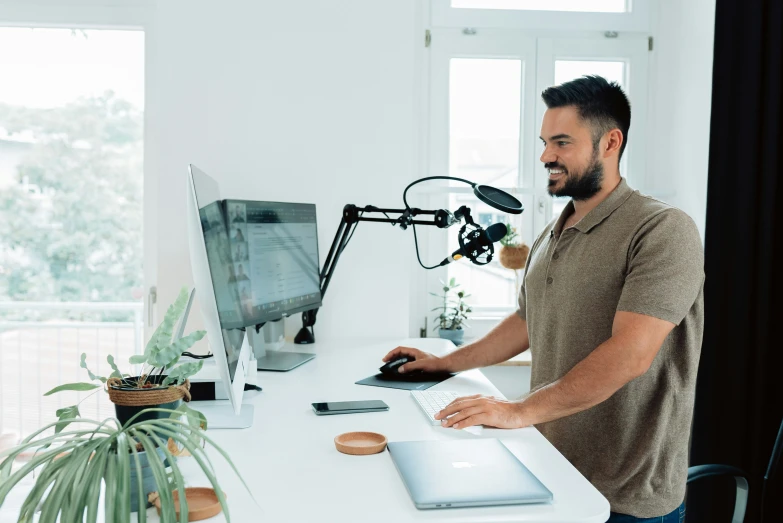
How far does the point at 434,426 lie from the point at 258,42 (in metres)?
1.69

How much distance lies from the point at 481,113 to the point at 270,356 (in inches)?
58.6

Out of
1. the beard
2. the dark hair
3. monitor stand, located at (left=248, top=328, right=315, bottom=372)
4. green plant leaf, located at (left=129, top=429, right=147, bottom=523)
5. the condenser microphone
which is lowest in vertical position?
monitor stand, located at (left=248, top=328, right=315, bottom=372)

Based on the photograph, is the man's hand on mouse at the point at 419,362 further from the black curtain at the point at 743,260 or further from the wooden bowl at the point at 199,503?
the black curtain at the point at 743,260

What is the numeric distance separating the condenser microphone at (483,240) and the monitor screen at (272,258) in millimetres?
551

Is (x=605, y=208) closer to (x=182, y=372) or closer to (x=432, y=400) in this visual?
(x=432, y=400)

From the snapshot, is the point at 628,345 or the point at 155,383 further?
the point at 628,345

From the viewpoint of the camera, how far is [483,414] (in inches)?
51.4

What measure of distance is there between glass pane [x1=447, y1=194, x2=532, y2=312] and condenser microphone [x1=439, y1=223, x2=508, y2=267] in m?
1.04

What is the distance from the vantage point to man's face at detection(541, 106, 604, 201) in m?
1.68

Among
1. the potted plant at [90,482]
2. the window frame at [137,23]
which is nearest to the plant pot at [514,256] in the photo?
the window frame at [137,23]

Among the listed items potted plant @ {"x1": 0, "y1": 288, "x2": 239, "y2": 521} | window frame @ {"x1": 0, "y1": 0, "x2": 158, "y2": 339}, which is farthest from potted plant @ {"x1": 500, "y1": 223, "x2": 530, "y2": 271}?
potted plant @ {"x1": 0, "y1": 288, "x2": 239, "y2": 521}

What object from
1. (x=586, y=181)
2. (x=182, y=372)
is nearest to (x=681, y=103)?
(x=586, y=181)

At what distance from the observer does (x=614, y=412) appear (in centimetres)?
151

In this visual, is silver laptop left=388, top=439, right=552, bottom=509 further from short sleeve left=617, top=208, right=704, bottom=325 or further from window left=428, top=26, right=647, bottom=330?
window left=428, top=26, right=647, bottom=330
